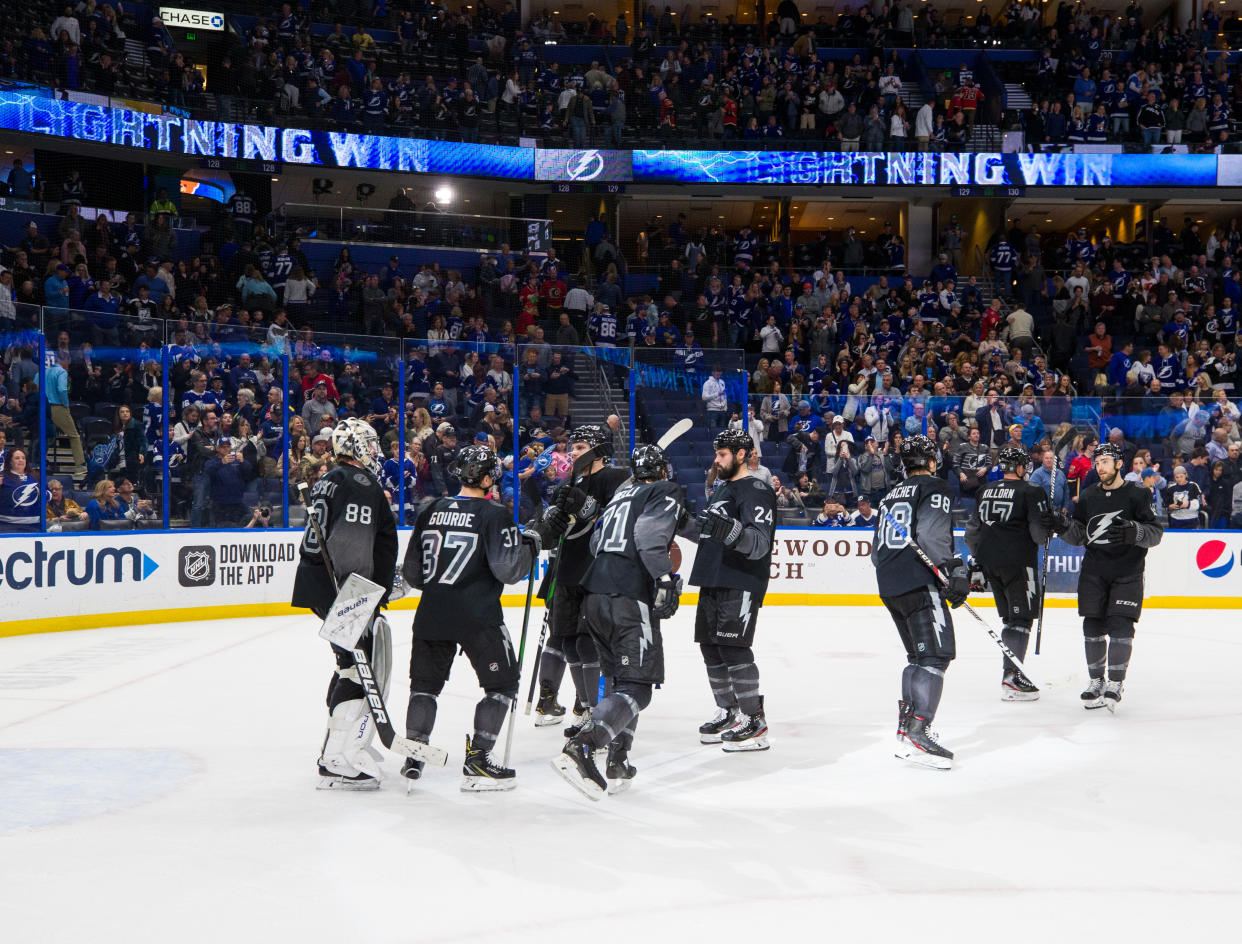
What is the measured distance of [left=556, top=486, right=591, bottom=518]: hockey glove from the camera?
6.22m

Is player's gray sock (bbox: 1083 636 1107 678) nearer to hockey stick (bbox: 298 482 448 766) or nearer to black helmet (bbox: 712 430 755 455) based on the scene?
black helmet (bbox: 712 430 755 455)

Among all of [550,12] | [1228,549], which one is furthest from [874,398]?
[550,12]

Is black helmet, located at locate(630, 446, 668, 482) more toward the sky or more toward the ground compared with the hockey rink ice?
more toward the sky

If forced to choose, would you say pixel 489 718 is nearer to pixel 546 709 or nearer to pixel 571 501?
pixel 571 501

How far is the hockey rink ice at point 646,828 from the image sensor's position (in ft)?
12.4

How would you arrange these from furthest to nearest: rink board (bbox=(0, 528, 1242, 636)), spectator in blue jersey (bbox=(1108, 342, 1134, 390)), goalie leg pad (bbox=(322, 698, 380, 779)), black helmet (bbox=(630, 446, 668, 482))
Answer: spectator in blue jersey (bbox=(1108, 342, 1134, 390))
rink board (bbox=(0, 528, 1242, 636))
black helmet (bbox=(630, 446, 668, 482))
goalie leg pad (bbox=(322, 698, 380, 779))

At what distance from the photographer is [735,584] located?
244 inches

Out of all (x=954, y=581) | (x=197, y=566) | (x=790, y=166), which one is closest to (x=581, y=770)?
(x=954, y=581)

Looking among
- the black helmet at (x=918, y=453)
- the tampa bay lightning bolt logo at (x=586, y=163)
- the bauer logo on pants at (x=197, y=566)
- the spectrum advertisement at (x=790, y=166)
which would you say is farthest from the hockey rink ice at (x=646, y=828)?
the tampa bay lightning bolt logo at (x=586, y=163)

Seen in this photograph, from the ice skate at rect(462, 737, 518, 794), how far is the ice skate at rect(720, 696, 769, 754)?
4.38 ft

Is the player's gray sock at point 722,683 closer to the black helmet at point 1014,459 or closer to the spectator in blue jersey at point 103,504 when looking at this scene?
the black helmet at point 1014,459

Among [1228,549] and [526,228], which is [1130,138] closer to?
[526,228]

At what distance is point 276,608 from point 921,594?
302 inches

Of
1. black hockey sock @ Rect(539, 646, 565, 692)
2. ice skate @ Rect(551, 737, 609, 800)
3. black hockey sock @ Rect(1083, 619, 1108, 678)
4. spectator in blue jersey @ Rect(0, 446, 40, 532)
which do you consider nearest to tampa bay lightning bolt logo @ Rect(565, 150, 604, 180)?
spectator in blue jersey @ Rect(0, 446, 40, 532)
